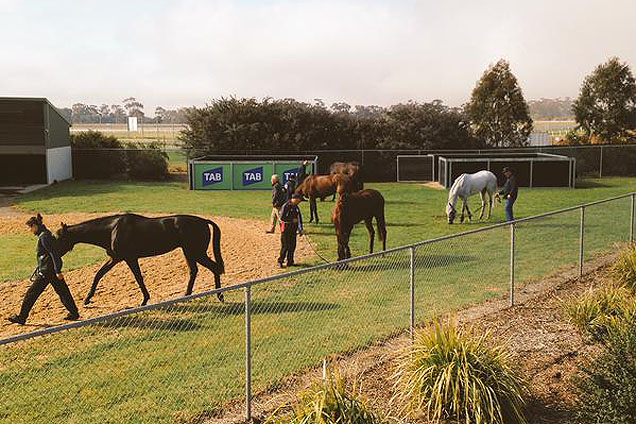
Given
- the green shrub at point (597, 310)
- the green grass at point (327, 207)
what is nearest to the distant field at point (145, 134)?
the green grass at point (327, 207)

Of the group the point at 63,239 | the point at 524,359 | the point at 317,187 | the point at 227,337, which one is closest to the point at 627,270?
the point at 524,359

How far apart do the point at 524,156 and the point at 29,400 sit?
36547 mm

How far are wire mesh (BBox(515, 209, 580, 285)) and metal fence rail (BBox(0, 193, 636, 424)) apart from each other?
0.10 m

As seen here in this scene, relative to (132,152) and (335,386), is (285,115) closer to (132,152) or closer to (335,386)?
(132,152)

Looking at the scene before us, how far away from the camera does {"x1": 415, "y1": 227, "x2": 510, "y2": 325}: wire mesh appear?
12.8 metres

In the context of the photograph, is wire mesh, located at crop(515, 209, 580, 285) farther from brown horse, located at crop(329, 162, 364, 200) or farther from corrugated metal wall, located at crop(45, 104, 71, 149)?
corrugated metal wall, located at crop(45, 104, 71, 149)

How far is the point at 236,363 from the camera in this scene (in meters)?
9.71

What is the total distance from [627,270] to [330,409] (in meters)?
8.91

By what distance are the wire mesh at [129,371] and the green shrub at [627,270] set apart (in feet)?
24.3

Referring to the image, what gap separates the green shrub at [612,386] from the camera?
6.99 metres

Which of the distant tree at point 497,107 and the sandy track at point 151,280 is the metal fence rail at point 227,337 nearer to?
the sandy track at point 151,280

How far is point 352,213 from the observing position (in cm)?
1741

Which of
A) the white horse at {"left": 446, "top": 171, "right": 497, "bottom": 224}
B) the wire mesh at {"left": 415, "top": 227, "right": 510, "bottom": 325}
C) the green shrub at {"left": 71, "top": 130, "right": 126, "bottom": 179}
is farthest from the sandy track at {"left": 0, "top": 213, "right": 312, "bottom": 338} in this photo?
the green shrub at {"left": 71, "top": 130, "right": 126, "bottom": 179}

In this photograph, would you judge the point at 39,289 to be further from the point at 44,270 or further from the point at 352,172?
the point at 352,172
